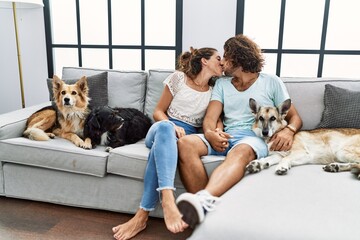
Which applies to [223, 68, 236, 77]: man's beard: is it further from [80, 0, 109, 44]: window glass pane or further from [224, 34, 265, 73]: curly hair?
[80, 0, 109, 44]: window glass pane

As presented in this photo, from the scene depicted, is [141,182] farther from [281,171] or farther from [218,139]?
[281,171]

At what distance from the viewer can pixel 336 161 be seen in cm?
185

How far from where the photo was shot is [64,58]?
12.1 feet

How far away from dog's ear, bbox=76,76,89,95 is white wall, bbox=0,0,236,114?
1.15m

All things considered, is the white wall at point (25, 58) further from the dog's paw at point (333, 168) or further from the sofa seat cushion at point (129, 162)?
the dog's paw at point (333, 168)

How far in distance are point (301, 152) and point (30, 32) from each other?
3263mm

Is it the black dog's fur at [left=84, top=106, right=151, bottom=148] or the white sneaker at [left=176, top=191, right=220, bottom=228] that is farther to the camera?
the black dog's fur at [left=84, top=106, right=151, bottom=148]

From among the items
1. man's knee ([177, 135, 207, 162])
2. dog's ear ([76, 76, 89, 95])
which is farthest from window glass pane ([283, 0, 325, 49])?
dog's ear ([76, 76, 89, 95])

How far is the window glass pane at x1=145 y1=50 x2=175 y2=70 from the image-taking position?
333cm

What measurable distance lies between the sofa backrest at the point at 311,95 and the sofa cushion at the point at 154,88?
101 cm

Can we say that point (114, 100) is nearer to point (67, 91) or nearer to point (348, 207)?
point (67, 91)

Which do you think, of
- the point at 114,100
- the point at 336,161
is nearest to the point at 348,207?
the point at 336,161

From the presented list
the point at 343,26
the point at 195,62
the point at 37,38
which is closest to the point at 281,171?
the point at 195,62

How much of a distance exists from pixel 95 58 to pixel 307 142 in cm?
265
